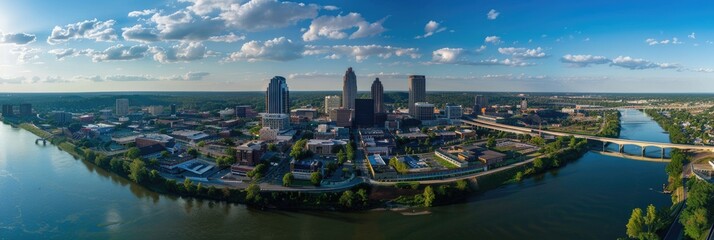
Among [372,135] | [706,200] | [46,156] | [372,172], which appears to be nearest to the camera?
[706,200]

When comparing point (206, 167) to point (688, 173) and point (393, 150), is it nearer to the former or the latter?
point (393, 150)

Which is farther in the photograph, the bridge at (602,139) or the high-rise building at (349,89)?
the high-rise building at (349,89)

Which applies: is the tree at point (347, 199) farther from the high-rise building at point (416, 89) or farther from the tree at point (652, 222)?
the high-rise building at point (416, 89)

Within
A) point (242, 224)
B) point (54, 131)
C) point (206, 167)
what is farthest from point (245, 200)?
point (54, 131)

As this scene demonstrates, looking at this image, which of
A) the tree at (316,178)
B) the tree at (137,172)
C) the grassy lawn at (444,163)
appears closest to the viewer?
the tree at (316,178)

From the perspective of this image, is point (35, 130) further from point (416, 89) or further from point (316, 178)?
point (416, 89)

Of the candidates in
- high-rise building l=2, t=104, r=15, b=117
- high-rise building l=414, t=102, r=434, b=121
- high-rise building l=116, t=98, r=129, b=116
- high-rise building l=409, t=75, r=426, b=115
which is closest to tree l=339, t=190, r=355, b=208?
high-rise building l=414, t=102, r=434, b=121

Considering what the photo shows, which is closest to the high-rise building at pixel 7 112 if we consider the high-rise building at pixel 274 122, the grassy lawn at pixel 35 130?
the grassy lawn at pixel 35 130

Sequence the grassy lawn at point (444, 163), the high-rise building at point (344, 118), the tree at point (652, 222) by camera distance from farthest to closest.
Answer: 1. the high-rise building at point (344, 118)
2. the grassy lawn at point (444, 163)
3. the tree at point (652, 222)
